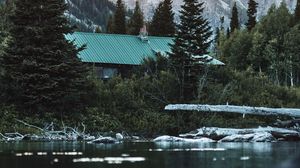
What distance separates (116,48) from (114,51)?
1.03 meters

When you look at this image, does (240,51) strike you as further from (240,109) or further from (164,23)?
(240,109)

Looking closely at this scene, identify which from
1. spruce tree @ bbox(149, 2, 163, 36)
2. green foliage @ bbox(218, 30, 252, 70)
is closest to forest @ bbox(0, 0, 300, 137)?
spruce tree @ bbox(149, 2, 163, 36)

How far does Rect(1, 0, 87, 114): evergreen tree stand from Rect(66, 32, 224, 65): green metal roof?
817 inches

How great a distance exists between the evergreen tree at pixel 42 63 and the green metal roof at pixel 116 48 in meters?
20.8

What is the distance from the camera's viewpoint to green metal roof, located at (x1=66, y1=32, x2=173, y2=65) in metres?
66.1

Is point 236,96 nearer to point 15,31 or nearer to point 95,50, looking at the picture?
point 15,31

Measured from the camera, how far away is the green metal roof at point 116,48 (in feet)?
217

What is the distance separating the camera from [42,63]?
41.2 meters

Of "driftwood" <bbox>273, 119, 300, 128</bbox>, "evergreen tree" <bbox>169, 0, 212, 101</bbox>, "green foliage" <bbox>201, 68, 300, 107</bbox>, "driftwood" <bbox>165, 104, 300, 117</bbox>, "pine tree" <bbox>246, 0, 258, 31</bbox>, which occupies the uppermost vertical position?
"pine tree" <bbox>246, 0, 258, 31</bbox>

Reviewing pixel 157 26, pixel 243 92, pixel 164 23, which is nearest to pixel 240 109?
pixel 243 92

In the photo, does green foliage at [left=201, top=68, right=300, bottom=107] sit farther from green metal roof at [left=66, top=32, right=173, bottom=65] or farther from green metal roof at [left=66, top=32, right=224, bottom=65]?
green metal roof at [left=66, top=32, right=173, bottom=65]

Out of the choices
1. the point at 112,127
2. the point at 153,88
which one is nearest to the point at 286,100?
the point at 153,88

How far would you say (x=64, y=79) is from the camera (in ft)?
136

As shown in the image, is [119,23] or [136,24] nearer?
[119,23]
